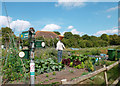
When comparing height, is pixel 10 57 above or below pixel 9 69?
above

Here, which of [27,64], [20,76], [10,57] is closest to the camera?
[20,76]

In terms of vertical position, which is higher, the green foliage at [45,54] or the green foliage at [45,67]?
the green foliage at [45,54]

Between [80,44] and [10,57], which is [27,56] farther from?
[80,44]

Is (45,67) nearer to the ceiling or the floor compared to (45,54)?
nearer to the floor

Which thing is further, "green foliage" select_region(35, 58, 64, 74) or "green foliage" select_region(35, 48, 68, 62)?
"green foliage" select_region(35, 48, 68, 62)

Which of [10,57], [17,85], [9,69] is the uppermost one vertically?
[10,57]

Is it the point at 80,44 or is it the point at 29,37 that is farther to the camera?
the point at 80,44

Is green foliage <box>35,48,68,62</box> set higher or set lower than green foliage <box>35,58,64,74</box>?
higher

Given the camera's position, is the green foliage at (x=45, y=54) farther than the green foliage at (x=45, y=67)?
Yes

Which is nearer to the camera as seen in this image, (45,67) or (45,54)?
(45,67)

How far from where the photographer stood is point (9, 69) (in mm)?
3984

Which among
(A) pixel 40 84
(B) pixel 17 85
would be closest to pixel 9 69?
(B) pixel 17 85

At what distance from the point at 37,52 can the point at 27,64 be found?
2.16 m

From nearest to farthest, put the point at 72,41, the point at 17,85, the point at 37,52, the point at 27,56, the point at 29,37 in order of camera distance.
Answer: the point at 29,37
the point at 17,85
the point at 27,56
the point at 37,52
the point at 72,41
